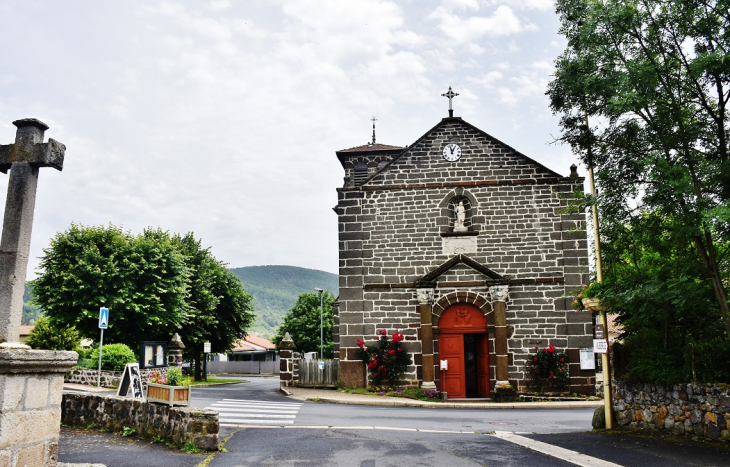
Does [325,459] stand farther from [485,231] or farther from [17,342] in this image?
[485,231]

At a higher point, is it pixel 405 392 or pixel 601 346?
pixel 601 346

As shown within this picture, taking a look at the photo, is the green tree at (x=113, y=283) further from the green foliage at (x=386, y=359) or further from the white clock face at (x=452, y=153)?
the white clock face at (x=452, y=153)

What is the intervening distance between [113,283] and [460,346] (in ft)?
54.6

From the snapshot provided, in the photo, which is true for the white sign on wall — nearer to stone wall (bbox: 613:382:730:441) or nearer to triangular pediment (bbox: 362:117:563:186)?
stone wall (bbox: 613:382:730:441)

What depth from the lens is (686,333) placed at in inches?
440

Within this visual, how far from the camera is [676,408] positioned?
34.7 ft

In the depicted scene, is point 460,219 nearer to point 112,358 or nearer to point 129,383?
point 129,383

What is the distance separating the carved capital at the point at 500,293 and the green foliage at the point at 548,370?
2166mm

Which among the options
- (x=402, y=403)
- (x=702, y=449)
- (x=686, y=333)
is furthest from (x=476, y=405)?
(x=702, y=449)

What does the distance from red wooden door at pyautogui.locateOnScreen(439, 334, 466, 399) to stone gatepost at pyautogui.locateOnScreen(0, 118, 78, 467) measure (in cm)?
1670

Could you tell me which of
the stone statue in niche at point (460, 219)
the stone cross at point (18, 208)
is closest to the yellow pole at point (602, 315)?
the stone statue in niche at point (460, 219)

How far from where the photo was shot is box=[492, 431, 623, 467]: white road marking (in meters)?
8.71

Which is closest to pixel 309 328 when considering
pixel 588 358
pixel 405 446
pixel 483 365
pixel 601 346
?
pixel 483 365

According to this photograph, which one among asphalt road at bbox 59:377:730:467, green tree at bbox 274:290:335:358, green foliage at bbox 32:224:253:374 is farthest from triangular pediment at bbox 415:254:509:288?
green tree at bbox 274:290:335:358
